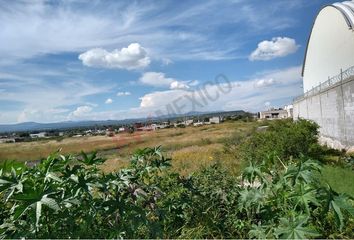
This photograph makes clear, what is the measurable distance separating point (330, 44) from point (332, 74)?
239 centimetres

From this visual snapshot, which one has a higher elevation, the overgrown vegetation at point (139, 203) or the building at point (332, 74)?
the building at point (332, 74)

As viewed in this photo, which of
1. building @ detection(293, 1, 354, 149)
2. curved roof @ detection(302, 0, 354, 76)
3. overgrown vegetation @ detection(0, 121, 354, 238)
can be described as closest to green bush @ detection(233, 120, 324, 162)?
building @ detection(293, 1, 354, 149)

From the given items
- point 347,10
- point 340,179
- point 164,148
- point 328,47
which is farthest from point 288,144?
point 328,47

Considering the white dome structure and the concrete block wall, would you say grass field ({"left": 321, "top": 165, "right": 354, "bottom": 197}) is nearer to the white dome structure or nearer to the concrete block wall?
the concrete block wall

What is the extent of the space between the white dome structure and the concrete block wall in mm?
2599

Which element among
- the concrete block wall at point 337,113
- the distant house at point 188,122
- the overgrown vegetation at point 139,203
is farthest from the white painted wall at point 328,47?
the distant house at point 188,122

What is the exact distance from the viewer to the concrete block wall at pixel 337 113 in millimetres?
12500

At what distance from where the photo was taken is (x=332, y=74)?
71.4 feet

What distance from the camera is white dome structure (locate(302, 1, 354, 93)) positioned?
1916cm

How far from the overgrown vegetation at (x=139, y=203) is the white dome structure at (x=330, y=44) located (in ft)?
56.4

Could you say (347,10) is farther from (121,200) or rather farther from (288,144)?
(121,200)

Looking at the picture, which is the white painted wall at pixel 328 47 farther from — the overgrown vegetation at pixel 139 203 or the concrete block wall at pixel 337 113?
the overgrown vegetation at pixel 139 203

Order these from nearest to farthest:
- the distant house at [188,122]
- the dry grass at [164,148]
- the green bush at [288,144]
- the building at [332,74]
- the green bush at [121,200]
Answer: the green bush at [121,200]
the dry grass at [164,148]
the green bush at [288,144]
the building at [332,74]
the distant house at [188,122]

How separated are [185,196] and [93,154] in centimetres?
107
